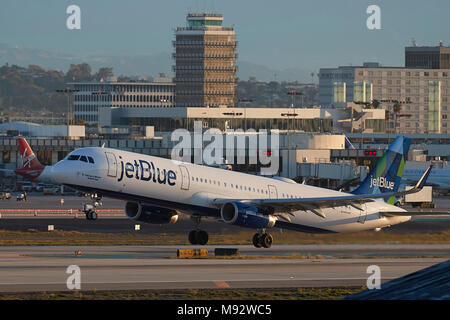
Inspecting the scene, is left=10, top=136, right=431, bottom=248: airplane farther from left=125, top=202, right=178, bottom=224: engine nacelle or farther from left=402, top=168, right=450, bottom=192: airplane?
left=402, top=168, right=450, bottom=192: airplane

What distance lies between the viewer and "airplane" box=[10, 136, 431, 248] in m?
58.6

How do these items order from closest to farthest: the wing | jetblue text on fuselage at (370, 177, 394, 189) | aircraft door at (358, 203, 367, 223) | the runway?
the runway → the wing → aircraft door at (358, 203, 367, 223) → jetblue text on fuselage at (370, 177, 394, 189)

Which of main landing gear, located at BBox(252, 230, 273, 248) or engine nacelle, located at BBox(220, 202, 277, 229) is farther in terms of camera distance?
main landing gear, located at BBox(252, 230, 273, 248)

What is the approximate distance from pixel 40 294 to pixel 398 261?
25906mm

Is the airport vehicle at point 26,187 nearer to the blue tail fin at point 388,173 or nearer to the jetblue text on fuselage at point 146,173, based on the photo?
the blue tail fin at point 388,173

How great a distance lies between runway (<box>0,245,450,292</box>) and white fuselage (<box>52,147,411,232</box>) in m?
3.12

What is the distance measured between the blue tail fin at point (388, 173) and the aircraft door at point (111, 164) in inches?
872

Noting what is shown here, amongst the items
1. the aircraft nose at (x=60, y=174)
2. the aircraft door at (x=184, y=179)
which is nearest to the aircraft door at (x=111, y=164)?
the aircraft nose at (x=60, y=174)

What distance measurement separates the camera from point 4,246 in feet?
222

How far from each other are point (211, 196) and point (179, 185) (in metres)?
2.94

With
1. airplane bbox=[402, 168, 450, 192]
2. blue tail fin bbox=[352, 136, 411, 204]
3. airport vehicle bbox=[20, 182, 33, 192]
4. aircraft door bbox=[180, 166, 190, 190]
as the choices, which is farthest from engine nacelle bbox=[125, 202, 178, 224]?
airport vehicle bbox=[20, 182, 33, 192]

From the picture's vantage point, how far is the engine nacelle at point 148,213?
6250 cm

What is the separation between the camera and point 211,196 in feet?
205
